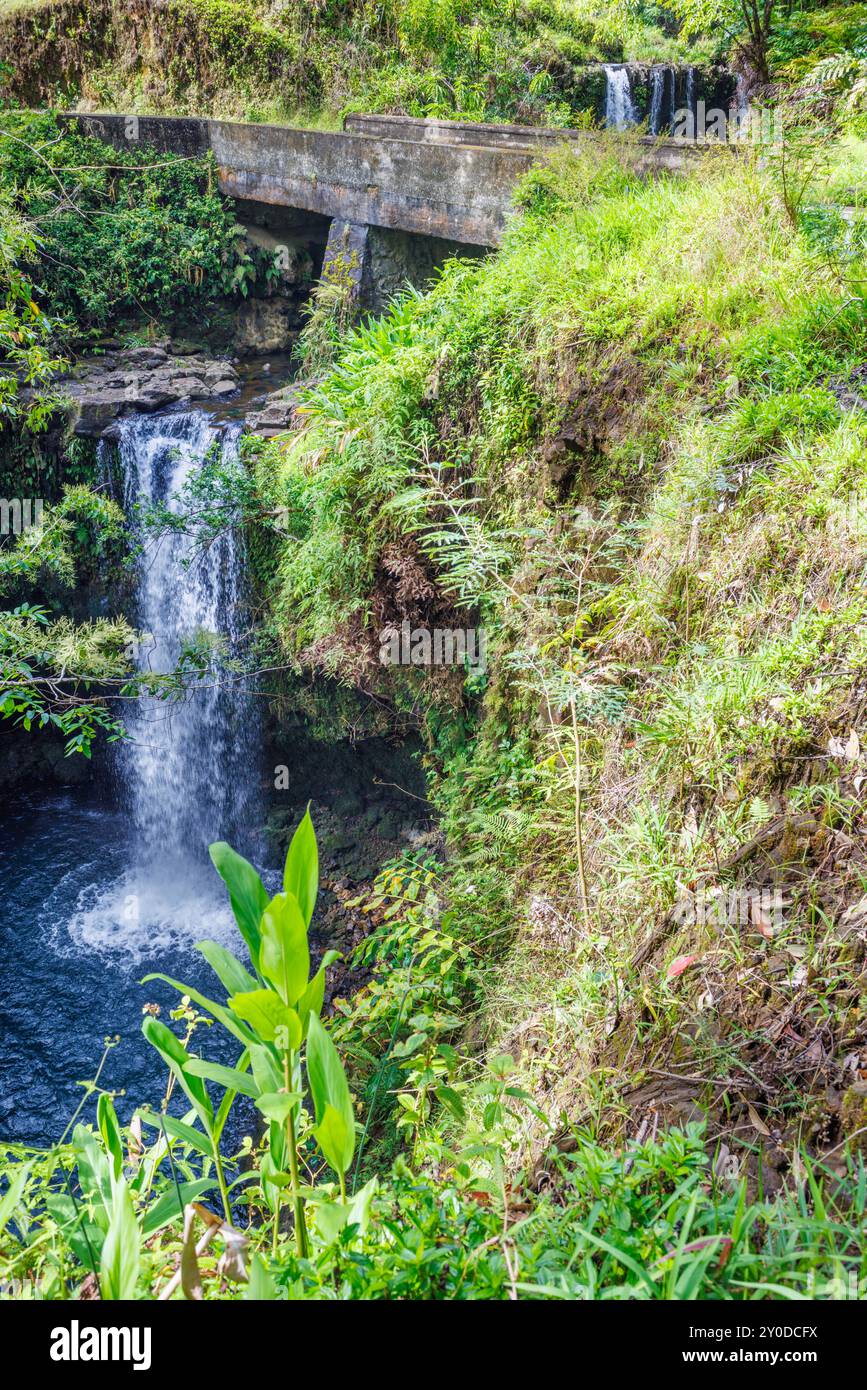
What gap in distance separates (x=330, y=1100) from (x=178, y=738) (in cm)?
669

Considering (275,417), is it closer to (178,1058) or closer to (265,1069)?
(178,1058)

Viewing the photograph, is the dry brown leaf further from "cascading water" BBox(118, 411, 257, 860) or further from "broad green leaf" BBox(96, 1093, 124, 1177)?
"cascading water" BBox(118, 411, 257, 860)

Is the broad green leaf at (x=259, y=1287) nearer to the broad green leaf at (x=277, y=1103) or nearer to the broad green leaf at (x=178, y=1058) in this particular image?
the broad green leaf at (x=277, y=1103)

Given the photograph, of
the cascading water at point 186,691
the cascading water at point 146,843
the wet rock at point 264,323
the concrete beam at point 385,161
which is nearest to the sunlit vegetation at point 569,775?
the cascading water at point 146,843

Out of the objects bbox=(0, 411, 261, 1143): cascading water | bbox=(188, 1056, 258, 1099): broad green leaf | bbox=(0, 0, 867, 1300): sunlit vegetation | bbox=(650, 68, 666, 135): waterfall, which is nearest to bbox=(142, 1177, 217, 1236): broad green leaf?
bbox=(0, 0, 867, 1300): sunlit vegetation

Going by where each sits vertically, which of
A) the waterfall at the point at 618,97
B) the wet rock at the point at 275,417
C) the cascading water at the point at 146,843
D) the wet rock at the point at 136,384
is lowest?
the cascading water at the point at 146,843

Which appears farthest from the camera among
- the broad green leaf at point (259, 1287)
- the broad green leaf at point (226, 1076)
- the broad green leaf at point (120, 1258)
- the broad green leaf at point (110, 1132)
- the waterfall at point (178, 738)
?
the waterfall at point (178, 738)

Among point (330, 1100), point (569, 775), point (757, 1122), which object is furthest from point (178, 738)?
point (757, 1122)

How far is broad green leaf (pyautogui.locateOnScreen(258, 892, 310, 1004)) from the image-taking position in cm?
165

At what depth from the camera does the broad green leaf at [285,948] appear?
1.65 meters

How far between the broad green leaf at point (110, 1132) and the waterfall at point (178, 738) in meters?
5.13

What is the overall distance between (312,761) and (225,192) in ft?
24.0

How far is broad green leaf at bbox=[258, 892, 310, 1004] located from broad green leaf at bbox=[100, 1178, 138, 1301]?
1.62 ft
